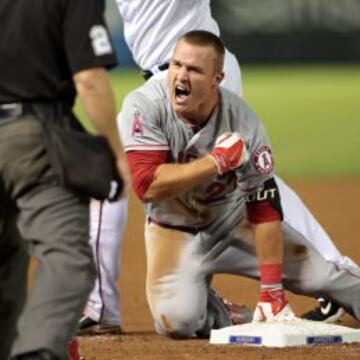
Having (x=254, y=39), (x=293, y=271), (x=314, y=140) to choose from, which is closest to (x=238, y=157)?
(x=293, y=271)

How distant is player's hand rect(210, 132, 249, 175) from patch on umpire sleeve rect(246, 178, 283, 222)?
37cm

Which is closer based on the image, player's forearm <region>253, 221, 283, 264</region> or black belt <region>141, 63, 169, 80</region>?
player's forearm <region>253, 221, 283, 264</region>

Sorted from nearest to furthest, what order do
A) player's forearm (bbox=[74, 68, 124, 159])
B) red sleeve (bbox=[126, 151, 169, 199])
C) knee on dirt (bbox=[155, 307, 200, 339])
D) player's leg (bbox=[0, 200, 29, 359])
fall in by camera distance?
player's forearm (bbox=[74, 68, 124, 159]) < player's leg (bbox=[0, 200, 29, 359]) < red sleeve (bbox=[126, 151, 169, 199]) < knee on dirt (bbox=[155, 307, 200, 339])

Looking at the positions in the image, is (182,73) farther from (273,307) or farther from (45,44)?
(45,44)

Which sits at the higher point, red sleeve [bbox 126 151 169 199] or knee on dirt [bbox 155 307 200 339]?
red sleeve [bbox 126 151 169 199]

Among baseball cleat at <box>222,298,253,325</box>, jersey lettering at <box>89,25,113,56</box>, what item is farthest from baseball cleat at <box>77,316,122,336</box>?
jersey lettering at <box>89,25,113,56</box>

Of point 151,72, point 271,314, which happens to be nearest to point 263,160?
point 271,314

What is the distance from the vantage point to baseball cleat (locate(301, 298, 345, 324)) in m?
7.55

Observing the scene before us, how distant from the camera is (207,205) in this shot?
286 inches

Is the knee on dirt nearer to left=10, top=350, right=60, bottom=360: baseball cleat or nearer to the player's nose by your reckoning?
the player's nose

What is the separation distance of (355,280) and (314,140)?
408 inches

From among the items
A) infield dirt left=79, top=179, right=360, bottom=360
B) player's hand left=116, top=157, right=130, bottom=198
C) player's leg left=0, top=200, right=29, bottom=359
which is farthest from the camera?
infield dirt left=79, top=179, right=360, bottom=360

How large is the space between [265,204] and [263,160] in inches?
8.1

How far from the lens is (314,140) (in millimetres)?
17734
